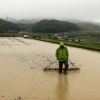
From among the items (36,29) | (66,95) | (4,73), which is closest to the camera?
(66,95)

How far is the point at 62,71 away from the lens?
966 centimetres

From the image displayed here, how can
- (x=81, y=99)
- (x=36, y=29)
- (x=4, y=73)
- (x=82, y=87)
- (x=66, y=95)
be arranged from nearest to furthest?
(x=81, y=99)
(x=66, y=95)
(x=82, y=87)
(x=4, y=73)
(x=36, y=29)

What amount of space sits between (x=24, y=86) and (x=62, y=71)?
2.98 m

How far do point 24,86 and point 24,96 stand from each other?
1034mm

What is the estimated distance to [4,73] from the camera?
358 inches

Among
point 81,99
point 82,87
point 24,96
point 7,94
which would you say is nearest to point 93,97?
point 81,99

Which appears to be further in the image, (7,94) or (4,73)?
(4,73)

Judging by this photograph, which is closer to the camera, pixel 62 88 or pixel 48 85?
pixel 62 88

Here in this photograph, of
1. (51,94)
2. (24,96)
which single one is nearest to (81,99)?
(51,94)

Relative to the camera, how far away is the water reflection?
19.6 feet

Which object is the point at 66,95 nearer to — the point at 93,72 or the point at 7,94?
the point at 7,94

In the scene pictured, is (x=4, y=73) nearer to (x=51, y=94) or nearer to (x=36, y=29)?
(x=51, y=94)

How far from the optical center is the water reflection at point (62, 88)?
5.99 metres

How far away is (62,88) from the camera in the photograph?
6910 millimetres
